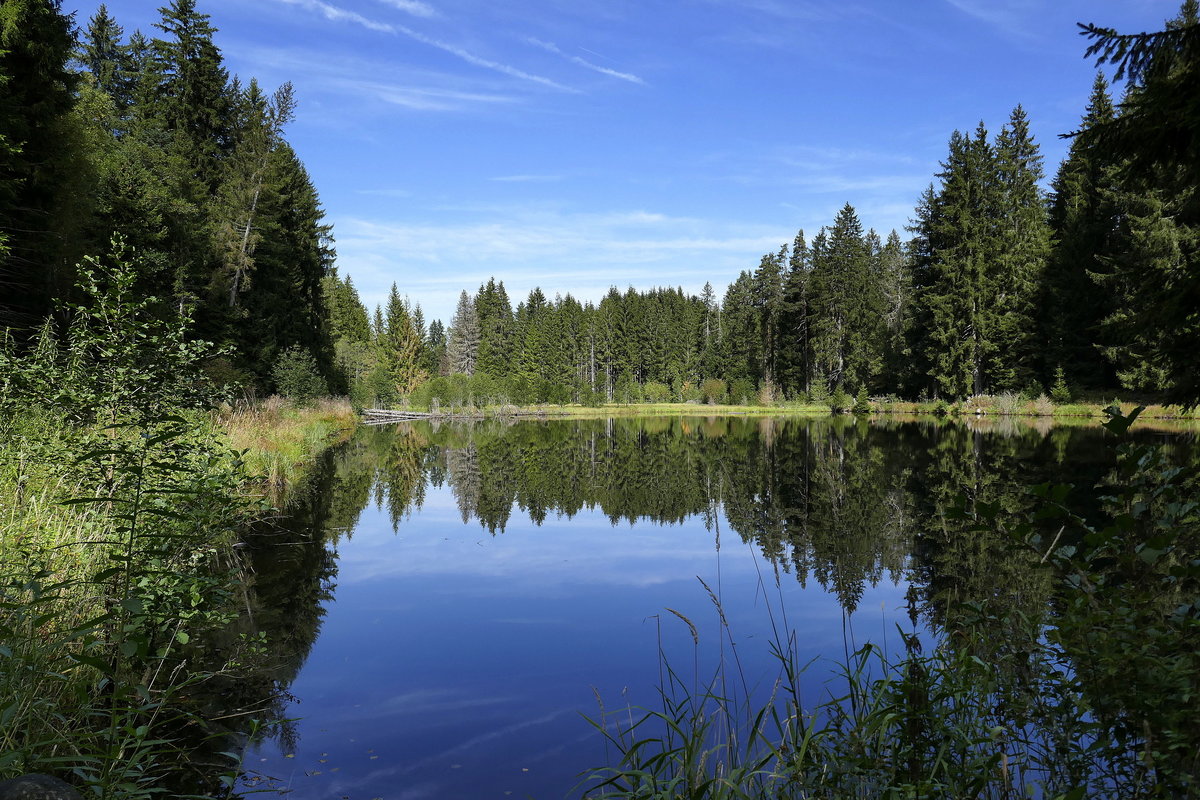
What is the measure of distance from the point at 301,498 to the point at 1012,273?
142 feet

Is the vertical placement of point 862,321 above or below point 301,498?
above

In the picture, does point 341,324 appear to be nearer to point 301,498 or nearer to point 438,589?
point 301,498

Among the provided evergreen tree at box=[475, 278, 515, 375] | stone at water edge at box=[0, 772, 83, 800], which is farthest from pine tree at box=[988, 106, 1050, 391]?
evergreen tree at box=[475, 278, 515, 375]

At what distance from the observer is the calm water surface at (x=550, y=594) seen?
487cm

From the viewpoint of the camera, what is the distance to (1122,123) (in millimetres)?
4594

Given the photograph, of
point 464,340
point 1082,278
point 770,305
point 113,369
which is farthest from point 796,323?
point 113,369

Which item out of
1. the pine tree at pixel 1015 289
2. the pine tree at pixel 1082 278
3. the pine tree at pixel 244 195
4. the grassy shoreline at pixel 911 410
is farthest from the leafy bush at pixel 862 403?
the pine tree at pixel 244 195

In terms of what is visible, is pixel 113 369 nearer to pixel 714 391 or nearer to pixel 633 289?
pixel 714 391

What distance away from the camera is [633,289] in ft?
284

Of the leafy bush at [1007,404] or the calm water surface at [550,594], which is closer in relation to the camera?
the calm water surface at [550,594]

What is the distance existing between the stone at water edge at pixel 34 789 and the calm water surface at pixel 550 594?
5.86ft

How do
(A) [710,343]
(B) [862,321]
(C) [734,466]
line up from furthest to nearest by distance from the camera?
(A) [710,343] < (B) [862,321] < (C) [734,466]

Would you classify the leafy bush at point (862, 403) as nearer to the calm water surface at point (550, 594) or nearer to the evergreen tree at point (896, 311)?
the evergreen tree at point (896, 311)

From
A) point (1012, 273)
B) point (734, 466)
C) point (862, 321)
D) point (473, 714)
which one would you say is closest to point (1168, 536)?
point (473, 714)
